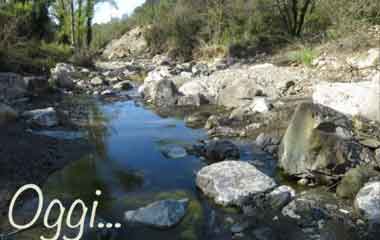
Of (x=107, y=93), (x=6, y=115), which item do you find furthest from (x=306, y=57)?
(x=6, y=115)

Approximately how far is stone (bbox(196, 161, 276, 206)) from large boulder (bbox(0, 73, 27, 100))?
7.34 meters

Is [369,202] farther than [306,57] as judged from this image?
No

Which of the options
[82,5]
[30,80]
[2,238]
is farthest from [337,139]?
[82,5]

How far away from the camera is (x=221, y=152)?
587cm

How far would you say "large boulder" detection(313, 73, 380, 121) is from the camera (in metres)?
6.45

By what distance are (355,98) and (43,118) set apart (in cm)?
592

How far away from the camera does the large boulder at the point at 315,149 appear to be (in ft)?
15.8

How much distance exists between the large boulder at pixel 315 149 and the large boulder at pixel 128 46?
31.9m

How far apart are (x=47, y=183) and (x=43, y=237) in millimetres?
1577

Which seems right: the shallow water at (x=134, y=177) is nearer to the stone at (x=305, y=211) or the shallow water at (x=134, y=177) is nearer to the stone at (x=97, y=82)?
the stone at (x=305, y=211)

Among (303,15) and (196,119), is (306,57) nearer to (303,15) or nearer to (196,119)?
(196,119)

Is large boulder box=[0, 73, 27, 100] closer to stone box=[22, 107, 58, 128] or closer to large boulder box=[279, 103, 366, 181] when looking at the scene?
stone box=[22, 107, 58, 128]

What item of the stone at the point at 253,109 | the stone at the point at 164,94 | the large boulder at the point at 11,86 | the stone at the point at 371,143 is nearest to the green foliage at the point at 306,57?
the stone at the point at 253,109

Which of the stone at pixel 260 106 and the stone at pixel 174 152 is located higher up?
the stone at pixel 260 106
